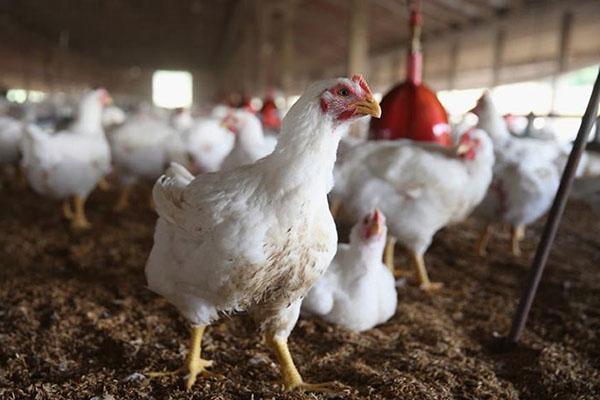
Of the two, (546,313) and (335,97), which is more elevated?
(335,97)

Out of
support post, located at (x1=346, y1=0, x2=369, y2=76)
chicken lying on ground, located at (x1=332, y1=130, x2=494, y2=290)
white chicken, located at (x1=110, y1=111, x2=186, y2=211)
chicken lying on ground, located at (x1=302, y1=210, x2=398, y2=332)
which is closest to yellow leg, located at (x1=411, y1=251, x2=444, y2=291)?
chicken lying on ground, located at (x1=332, y1=130, x2=494, y2=290)

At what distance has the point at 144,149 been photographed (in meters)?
5.60

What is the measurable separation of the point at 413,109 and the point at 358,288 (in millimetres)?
1667

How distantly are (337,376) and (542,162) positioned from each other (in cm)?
264

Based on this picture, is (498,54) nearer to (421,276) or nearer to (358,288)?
(421,276)

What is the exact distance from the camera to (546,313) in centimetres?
325

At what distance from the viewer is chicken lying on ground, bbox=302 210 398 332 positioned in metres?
2.92

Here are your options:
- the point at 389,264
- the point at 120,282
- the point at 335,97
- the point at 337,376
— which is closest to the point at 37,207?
the point at 120,282

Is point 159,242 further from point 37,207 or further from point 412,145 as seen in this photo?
point 37,207

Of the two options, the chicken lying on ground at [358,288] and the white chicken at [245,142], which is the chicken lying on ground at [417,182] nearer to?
the chicken lying on ground at [358,288]

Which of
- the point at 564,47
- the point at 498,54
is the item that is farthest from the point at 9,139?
the point at 498,54

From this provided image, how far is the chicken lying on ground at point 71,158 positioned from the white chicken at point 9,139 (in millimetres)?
1418

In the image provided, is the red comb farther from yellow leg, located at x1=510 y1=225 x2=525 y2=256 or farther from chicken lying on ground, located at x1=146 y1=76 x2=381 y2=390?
yellow leg, located at x1=510 y1=225 x2=525 y2=256

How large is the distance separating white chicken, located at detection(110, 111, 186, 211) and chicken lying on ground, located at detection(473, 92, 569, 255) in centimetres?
298
